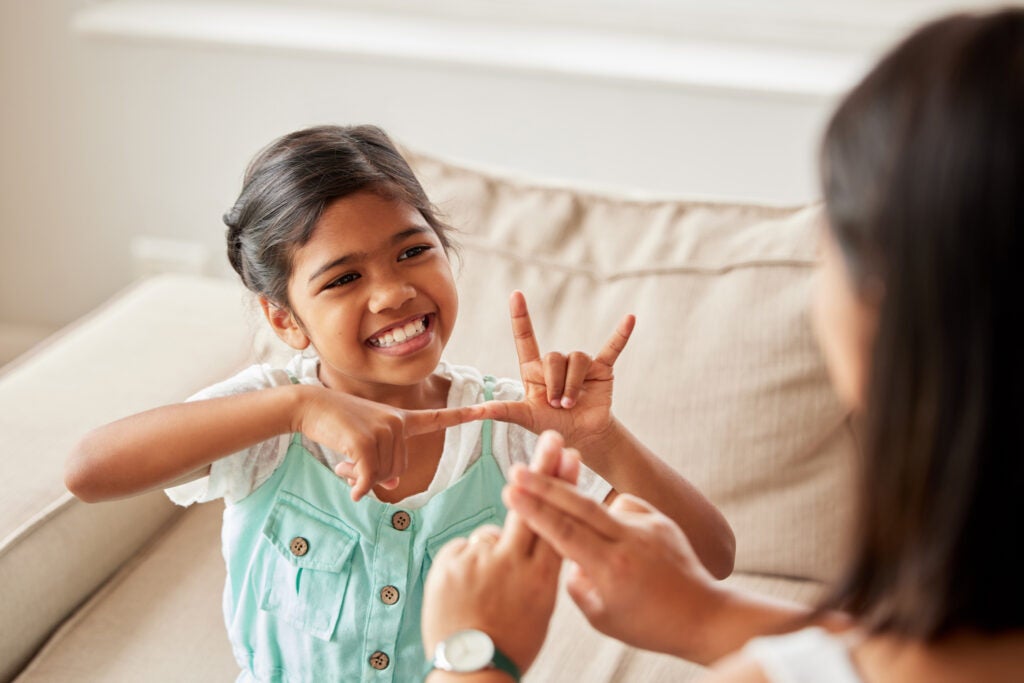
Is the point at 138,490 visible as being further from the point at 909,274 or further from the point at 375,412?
the point at 909,274

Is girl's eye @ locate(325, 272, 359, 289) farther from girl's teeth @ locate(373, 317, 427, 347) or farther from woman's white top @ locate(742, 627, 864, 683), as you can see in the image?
woman's white top @ locate(742, 627, 864, 683)

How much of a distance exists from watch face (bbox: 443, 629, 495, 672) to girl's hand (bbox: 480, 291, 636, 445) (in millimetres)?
278

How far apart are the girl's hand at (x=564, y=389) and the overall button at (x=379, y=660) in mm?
282

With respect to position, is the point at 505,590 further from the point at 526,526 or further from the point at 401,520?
the point at 401,520

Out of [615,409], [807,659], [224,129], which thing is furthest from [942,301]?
[224,129]

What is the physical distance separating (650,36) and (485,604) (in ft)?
5.26

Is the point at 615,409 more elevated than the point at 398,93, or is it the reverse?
the point at 398,93

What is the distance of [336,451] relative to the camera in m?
1.08

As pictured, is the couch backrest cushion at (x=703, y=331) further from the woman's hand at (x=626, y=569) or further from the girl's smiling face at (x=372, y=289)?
the woman's hand at (x=626, y=569)

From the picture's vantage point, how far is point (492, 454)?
3.90ft

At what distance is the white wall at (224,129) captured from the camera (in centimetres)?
211

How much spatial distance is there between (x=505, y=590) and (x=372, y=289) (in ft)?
1.24

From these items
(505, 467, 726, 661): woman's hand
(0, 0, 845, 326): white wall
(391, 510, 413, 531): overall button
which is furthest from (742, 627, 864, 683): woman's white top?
(0, 0, 845, 326): white wall

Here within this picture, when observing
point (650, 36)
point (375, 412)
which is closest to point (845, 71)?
point (650, 36)
